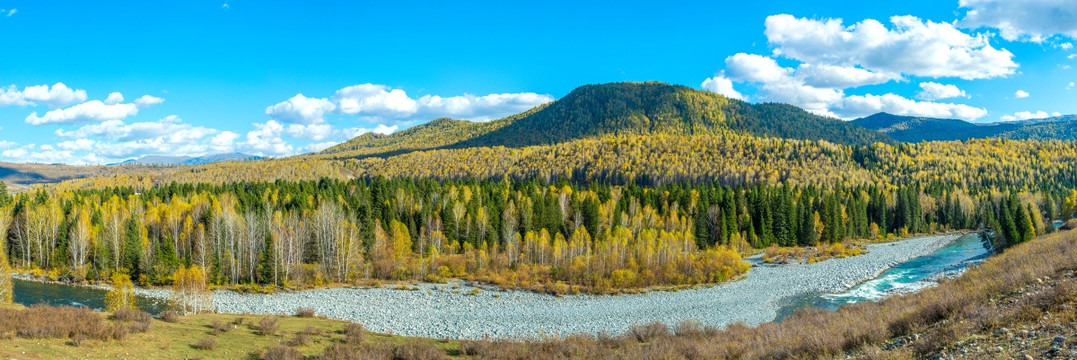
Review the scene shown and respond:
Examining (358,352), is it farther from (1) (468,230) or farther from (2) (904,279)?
(2) (904,279)

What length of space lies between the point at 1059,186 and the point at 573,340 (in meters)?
198

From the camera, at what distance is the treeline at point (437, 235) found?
220 ft

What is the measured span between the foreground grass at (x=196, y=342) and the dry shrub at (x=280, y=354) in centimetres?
22

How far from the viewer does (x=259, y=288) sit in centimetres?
6312

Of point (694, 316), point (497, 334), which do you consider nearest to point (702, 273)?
point (694, 316)

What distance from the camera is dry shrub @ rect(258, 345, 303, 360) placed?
25.8 meters

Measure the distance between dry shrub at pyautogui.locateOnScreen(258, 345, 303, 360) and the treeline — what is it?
3825 centimetres

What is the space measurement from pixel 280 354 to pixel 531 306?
1228 inches

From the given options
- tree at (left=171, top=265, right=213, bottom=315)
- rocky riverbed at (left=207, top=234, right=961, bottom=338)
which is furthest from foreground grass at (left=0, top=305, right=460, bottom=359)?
rocky riverbed at (left=207, top=234, right=961, bottom=338)

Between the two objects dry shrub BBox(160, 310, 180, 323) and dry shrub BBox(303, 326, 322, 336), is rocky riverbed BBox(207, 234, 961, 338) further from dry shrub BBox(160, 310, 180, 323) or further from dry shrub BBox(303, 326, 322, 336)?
dry shrub BBox(160, 310, 180, 323)

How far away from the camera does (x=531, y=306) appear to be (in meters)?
55.0

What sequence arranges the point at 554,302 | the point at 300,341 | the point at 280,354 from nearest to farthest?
the point at 280,354
the point at 300,341
the point at 554,302

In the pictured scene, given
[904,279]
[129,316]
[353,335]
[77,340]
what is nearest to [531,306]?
[353,335]

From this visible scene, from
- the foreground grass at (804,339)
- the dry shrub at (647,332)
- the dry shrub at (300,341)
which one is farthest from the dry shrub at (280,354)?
the dry shrub at (647,332)
